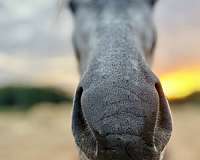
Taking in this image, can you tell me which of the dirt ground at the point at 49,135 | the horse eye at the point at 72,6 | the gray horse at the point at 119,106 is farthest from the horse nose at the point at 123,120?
the dirt ground at the point at 49,135

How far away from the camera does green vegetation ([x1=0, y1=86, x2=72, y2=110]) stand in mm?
17609

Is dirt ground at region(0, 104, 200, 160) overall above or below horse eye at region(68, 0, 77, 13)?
below

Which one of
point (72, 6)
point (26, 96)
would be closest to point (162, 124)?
point (72, 6)

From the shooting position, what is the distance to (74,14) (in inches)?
99.0

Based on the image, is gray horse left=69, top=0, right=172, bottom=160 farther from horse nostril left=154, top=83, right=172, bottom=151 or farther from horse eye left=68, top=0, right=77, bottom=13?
horse eye left=68, top=0, right=77, bottom=13

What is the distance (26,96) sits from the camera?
1812cm

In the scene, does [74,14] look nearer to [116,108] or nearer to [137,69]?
[137,69]

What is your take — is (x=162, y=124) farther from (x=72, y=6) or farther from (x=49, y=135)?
(x=49, y=135)

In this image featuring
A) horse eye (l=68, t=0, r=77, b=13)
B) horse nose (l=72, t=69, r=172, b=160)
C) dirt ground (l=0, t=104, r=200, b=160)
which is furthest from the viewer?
dirt ground (l=0, t=104, r=200, b=160)

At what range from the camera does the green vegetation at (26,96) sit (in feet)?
57.8

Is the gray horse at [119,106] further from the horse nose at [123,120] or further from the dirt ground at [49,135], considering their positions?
the dirt ground at [49,135]

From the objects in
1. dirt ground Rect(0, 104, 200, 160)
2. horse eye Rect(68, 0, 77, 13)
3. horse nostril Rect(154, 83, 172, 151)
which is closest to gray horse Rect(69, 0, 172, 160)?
horse nostril Rect(154, 83, 172, 151)

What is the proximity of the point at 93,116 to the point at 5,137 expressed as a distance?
19.3 metres

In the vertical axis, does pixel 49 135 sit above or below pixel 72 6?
below
